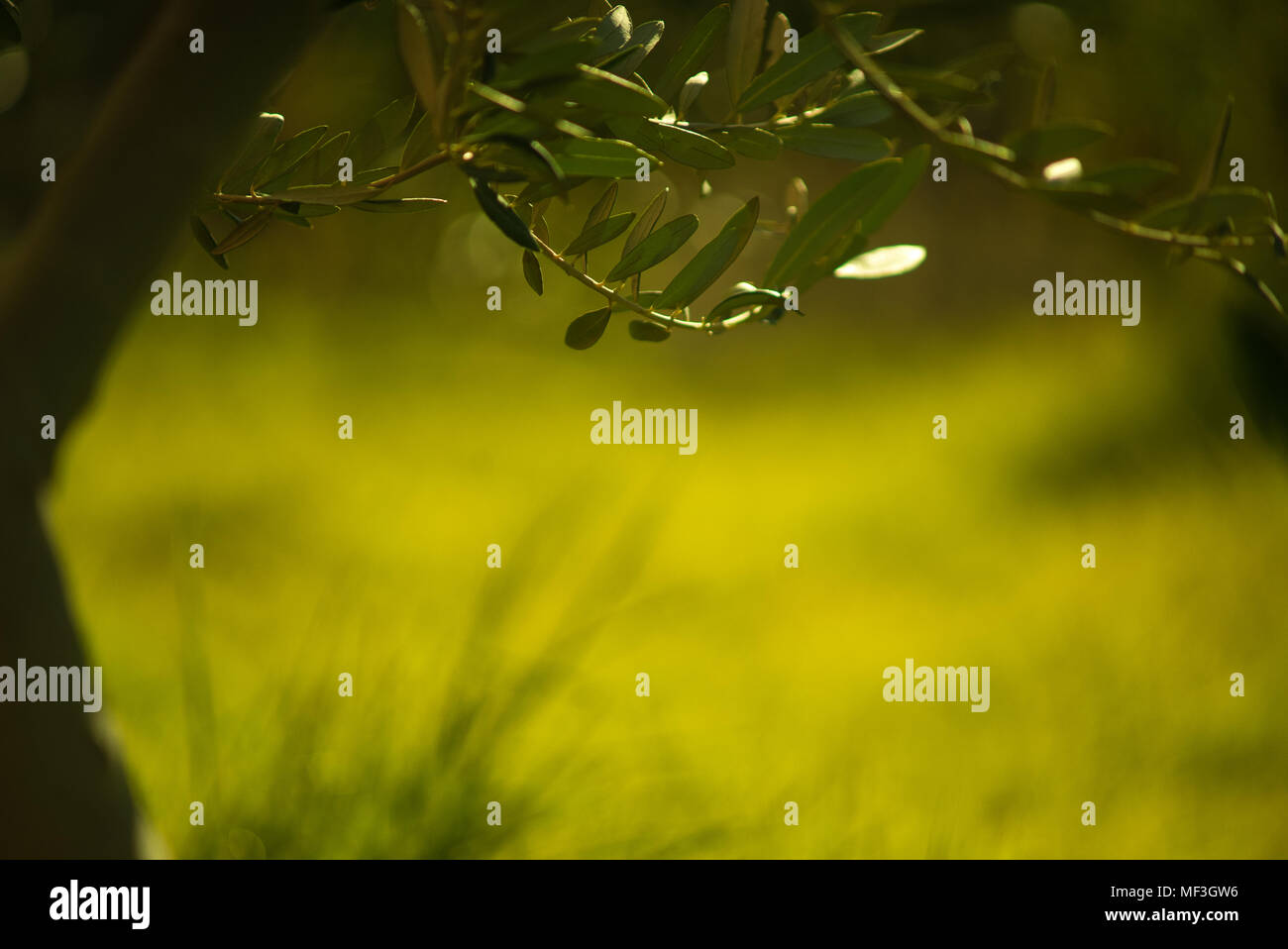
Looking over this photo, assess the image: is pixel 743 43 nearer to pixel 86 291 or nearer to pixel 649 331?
pixel 649 331

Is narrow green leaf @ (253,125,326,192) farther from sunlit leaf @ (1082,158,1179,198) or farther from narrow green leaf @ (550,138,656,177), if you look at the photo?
sunlit leaf @ (1082,158,1179,198)

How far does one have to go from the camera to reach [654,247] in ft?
0.80

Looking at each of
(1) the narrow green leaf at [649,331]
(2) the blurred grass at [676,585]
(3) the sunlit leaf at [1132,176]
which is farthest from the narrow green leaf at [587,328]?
(2) the blurred grass at [676,585]

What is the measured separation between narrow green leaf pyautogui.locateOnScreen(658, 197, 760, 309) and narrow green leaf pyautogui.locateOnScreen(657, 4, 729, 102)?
0.15ft

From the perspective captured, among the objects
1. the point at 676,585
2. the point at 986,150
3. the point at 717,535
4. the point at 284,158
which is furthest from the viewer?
the point at 717,535

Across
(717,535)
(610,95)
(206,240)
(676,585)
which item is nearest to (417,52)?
(610,95)

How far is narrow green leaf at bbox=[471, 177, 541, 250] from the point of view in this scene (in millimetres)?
179

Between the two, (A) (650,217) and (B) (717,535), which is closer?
(A) (650,217)

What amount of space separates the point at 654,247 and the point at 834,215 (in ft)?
0.21

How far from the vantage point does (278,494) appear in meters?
1.11

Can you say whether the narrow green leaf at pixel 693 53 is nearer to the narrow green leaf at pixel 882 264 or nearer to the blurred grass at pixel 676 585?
the narrow green leaf at pixel 882 264

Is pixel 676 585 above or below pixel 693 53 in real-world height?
below

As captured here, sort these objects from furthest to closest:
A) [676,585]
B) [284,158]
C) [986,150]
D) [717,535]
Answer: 1. [717,535]
2. [676,585]
3. [284,158]
4. [986,150]

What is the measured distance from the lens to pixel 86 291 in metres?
0.26
